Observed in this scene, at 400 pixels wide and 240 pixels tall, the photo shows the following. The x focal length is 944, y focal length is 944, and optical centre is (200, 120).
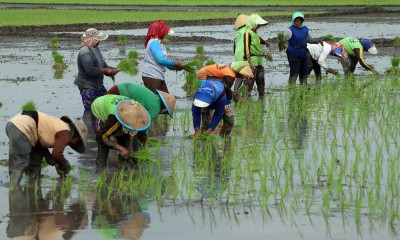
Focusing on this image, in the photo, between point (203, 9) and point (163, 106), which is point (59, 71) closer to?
point (163, 106)

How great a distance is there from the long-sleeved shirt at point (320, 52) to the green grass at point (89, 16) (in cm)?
1505

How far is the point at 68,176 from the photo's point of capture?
8.02 metres

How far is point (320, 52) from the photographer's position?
1500 cm

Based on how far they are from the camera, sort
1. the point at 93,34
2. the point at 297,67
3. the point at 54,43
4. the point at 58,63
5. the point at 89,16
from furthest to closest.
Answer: the point at 89,16 → the point at 54,43 → the point at 58,63 → the point at 297,67 → the point at 93,34

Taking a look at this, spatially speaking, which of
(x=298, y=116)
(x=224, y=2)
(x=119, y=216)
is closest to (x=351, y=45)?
(x=298, y=116)

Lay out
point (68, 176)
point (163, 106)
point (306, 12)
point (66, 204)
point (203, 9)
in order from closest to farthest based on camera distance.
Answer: point (66, 204)
point (68, 176)
point (163, 106)
point (306, 12)
point (203, 9)

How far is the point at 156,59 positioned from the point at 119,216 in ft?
13.8

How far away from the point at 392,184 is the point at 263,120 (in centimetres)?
418

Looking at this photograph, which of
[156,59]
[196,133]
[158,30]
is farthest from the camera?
[156,59]

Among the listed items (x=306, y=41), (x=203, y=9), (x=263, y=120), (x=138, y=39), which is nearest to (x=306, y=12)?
(x=203, y=9)

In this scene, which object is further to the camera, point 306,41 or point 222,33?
point 222,33

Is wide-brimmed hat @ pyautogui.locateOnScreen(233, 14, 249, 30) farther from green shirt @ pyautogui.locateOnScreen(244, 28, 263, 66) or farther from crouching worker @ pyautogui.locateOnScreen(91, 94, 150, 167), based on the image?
crouching worker @ pyautogui.locateOnScreen(91, 94, 150, 167)

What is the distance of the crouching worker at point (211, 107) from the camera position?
9797 millimetres

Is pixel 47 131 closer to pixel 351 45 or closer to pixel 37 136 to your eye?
pixel 37 136
